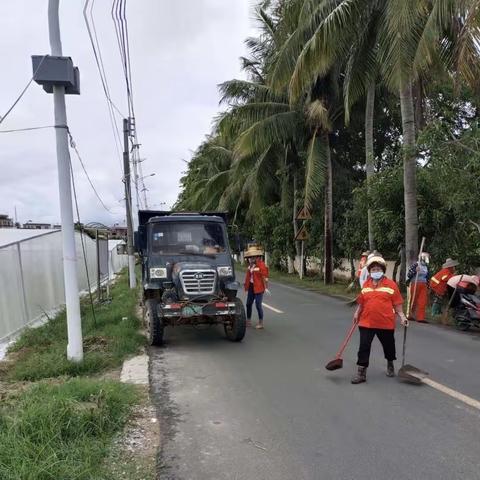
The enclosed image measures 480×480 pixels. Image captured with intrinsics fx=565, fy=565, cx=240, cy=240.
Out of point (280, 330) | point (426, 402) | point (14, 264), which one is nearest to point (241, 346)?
point (280, 330)

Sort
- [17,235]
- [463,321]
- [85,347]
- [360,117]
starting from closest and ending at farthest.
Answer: [85,347] < [463,321] < [17,235] < [360,117]

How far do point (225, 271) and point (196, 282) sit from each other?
0.93 meters

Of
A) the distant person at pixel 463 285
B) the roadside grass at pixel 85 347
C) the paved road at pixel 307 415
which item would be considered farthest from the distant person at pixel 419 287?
the roadside grass at pixel 85 347

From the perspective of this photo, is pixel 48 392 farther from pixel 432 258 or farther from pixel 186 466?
pixel 432 258

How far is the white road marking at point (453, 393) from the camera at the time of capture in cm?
618

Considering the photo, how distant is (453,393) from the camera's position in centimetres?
658

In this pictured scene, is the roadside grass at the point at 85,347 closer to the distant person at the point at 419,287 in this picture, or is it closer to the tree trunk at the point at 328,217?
the distant person at the point at 419,287

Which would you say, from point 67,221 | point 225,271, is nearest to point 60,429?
point 67,221

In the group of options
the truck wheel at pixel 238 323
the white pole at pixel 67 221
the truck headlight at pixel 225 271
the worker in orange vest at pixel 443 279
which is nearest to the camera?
the white pole at pixel 67 221

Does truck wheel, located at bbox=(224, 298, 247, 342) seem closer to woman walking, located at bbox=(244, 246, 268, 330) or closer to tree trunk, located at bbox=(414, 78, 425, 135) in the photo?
woman walking, located at bbox=(244, 246, 268, 330)

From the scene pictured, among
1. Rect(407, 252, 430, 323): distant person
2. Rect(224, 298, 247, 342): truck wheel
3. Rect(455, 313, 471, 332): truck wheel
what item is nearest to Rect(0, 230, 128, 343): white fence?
Rect(224, 298, 247, 342): truck wheel

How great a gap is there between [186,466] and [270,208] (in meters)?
27.7

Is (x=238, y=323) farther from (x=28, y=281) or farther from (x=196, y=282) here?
(x=28, y=281)

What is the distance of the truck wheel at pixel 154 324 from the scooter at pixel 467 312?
5.99m
